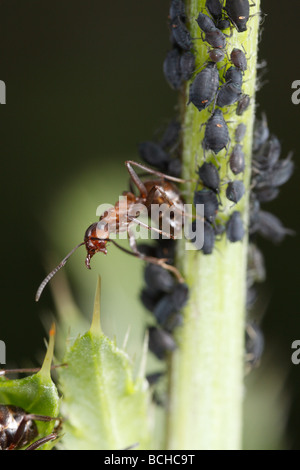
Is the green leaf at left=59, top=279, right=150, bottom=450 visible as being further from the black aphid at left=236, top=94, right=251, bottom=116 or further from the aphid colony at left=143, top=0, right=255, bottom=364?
the black aphid at left=236, top=94, right=251, bottom=116

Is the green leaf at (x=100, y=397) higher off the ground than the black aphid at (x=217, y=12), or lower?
lower

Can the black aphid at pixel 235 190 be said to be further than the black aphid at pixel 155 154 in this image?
No

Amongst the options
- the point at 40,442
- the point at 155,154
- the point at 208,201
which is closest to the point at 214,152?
the point at 208,201

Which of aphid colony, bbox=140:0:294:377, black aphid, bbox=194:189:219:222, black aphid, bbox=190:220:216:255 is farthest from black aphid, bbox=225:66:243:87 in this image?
black aphid, bbox=190:220:216:255

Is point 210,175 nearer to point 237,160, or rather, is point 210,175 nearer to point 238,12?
point 237,160

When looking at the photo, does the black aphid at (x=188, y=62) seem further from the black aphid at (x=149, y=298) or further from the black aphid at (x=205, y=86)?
the black aphid at (x=149, y=298)

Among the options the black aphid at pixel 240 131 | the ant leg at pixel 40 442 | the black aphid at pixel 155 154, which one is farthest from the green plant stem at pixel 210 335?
the ant leg at pixel 40 442
